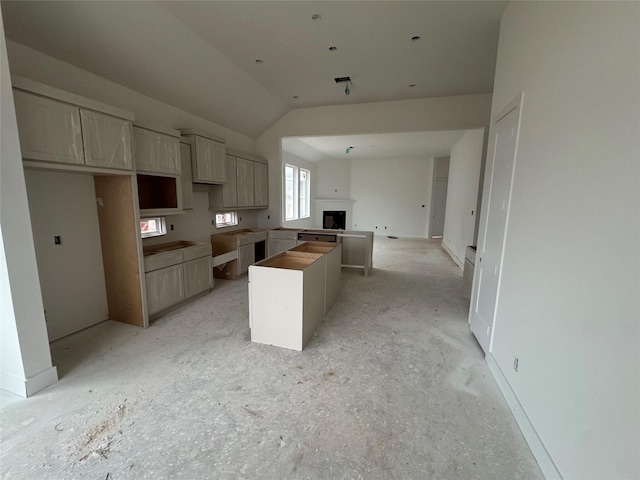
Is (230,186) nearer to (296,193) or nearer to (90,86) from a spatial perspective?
(90,86)

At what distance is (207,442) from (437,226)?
10.2 m

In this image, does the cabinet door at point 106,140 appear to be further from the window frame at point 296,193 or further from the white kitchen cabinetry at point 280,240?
the window frame at point 296,193

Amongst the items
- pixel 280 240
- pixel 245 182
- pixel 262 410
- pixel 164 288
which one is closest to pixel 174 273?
pixel 164 288

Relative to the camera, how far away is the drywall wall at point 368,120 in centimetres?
464

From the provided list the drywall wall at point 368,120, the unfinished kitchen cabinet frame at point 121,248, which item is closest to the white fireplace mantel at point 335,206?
the drywall wall at point 368,120

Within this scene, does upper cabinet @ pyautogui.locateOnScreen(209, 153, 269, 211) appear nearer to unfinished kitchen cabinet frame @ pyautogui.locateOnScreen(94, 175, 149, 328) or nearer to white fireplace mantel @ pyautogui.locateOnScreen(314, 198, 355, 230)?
unfinished kitchen cabinet frame @ pyautogui.locateOnScreen(94, 175, 149, 328)

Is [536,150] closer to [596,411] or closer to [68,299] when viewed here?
[596,411]

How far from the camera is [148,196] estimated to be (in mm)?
3684

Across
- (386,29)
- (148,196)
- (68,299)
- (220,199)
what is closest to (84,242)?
(68,299)

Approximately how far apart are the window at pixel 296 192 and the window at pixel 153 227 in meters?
4.98

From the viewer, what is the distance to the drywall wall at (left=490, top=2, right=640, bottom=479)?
41.4 inches

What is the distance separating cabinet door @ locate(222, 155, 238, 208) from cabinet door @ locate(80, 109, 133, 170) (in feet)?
6.48

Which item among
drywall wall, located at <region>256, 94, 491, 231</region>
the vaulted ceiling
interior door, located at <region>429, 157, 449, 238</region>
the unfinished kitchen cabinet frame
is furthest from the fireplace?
the unfinished kitchen cabinet frame

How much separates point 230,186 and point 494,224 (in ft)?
13.6
